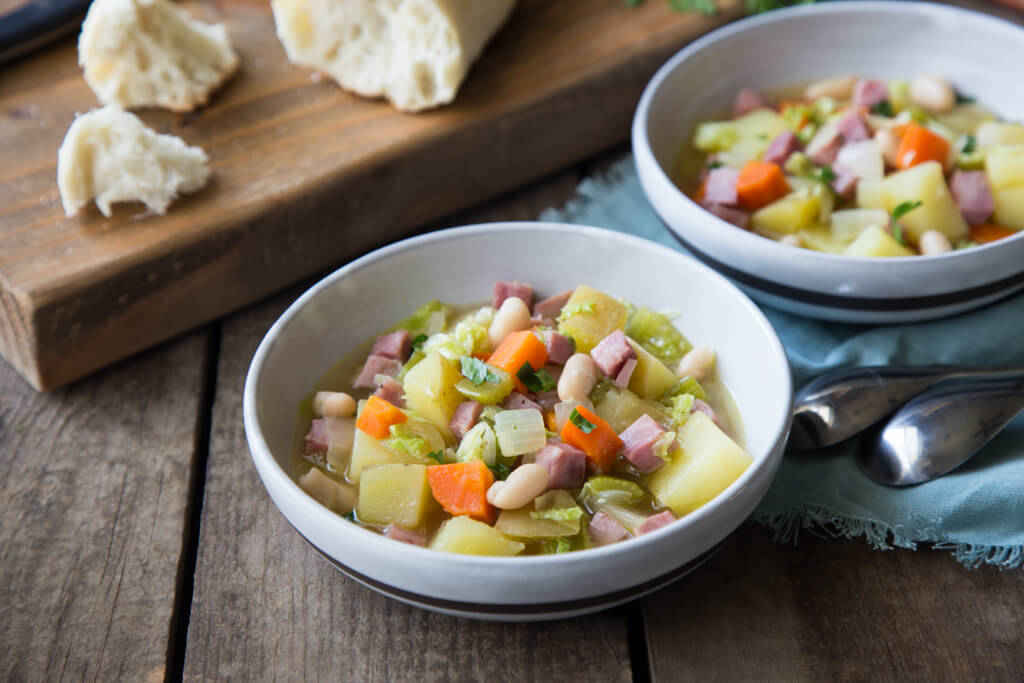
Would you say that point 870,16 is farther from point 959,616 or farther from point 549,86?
point 959,616

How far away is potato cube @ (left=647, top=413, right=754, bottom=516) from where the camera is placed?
1.84 metres

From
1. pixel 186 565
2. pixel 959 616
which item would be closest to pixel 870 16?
pixel 959 616

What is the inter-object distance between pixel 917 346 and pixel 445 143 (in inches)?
54.5

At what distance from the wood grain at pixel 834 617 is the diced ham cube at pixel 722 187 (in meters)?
1.00

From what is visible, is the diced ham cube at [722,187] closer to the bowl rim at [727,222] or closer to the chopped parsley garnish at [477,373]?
the bowl rim at [727,222]

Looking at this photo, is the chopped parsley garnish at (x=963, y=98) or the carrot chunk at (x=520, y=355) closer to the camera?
the carrot chunk at (x=520, y=355)

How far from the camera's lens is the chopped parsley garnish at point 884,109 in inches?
117

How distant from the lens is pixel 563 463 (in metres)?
1.82

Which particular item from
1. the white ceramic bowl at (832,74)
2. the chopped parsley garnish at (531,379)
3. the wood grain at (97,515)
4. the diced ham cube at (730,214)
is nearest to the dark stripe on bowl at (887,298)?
the white ceramic bowl at (832,74)

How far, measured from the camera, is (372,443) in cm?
193

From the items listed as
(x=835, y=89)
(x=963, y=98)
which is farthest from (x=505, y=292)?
(x=963, y=98)

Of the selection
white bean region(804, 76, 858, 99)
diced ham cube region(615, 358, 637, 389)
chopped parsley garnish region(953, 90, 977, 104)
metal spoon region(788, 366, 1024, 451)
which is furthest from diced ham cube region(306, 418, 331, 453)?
chopped parsley garnish region(953, 90, 977, 104)

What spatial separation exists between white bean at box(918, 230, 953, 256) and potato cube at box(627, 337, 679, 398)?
83 cm

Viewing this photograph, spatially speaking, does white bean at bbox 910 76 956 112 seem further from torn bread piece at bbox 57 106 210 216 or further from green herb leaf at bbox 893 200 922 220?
torn bread piece at bbox 57 106 210 216
